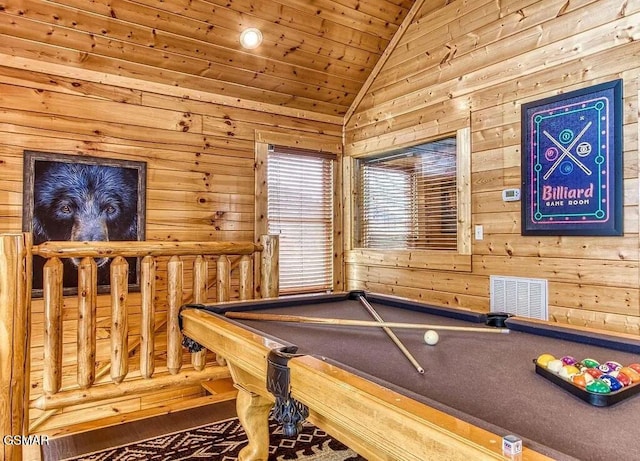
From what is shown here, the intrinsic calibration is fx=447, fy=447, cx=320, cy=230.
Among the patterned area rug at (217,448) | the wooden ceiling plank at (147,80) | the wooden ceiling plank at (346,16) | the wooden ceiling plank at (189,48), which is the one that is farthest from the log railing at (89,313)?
the wooden ceiling plank at (346,16)

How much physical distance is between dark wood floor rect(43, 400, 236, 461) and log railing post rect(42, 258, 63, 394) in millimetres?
328

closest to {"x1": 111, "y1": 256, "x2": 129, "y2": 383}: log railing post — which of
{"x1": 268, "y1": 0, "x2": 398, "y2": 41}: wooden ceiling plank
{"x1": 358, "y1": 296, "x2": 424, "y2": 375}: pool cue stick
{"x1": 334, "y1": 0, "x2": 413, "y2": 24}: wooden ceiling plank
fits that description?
{"x1": 358, "y1": 296, "x2": 424, "y2": 375}: pool cue stick

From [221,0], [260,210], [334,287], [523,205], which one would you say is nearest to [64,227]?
[260,210]

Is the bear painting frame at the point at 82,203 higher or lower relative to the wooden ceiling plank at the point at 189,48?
lower

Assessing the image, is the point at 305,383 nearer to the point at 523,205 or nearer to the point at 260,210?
the point at 523,205

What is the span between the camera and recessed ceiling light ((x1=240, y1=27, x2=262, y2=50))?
3664mm

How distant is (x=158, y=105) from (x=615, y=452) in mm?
3866

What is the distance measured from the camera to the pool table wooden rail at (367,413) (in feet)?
2.96

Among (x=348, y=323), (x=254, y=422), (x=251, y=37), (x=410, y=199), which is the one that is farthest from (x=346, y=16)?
(x=254, y=422)

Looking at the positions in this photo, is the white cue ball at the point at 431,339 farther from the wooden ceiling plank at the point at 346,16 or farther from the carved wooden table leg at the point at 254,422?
the wooden ceiling plank at the point at 346,16

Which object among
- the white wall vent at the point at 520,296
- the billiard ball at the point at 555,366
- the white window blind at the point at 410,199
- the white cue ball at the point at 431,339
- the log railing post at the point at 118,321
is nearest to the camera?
the billiard ball at the point at 555,366

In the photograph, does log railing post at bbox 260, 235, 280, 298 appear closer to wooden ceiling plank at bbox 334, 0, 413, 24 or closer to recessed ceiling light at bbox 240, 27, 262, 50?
recessed ceiling light at bbox 240, 27, 262, 50

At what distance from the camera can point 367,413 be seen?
1.13m

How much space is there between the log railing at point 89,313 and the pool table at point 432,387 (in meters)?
0.75
